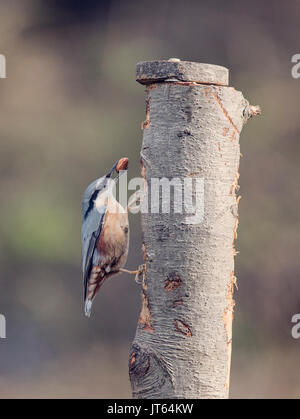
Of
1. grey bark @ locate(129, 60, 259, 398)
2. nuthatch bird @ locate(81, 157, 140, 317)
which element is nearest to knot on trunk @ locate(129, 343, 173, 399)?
grey bark @ locate(129, 60, 259, 398)

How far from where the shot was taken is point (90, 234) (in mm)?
2016

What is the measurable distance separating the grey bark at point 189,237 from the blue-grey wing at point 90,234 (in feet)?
1.70

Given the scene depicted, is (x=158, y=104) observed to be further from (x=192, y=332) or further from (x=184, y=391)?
(x=184, y=391)

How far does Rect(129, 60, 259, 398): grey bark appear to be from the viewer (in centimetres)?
145

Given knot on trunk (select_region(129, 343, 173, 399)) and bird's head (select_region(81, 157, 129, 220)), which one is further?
bird's head (select_region(81, 157, 129, 220))

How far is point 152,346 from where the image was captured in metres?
1.49

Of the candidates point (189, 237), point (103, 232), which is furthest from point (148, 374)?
point (103, 232)

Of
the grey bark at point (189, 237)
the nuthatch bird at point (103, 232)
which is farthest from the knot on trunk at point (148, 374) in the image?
the nuthatch bird at point (103, 232)

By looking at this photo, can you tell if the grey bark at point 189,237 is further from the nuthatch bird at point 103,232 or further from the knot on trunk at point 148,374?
the nuthatch bird at point 103,232

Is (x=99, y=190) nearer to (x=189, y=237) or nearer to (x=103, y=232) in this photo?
(x=103, y=232)

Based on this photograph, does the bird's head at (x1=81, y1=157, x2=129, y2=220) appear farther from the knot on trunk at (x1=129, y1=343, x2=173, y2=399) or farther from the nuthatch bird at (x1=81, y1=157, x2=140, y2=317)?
the knot on trunk at (x1=129, y1=343, x2=173, y2=399)

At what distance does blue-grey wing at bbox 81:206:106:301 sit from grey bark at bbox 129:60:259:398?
0.52 metres

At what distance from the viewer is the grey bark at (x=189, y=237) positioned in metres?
1.45

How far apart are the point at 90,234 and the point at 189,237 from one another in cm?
61
